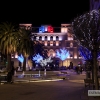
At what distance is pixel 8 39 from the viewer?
47.8m

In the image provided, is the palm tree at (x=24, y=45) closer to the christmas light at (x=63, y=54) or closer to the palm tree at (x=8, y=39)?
the palm tree at (x=8, y=39)

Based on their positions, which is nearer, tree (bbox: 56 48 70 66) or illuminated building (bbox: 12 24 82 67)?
tree (bbox: 56 48 70 66)

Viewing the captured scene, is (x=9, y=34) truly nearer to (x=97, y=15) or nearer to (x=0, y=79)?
(x=0, y=79)

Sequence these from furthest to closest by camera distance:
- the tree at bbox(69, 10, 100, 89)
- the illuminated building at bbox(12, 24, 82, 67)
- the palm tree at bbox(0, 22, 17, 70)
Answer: the illuminated building at bbox(12, 24, 82, 67)
the palm tree at bbox(0, 22, 17, 70)
the tree at bbox(69, 10, 100, 89)

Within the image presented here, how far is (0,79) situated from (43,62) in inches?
2236

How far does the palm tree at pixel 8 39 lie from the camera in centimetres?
4766

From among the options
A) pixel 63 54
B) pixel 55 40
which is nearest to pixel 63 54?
pixel 63 54

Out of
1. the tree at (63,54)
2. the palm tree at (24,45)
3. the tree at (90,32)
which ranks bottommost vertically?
the tree at (90,32)

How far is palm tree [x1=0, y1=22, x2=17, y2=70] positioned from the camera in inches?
1876

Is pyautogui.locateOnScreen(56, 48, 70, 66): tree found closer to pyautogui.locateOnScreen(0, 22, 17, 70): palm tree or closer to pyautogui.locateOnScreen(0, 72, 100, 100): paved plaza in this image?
pyautogui.locateOnScreen(0, 22, 17, 70): palm tree

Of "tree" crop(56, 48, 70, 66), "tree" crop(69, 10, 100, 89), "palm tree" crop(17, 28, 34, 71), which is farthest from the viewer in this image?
"tree" crop(56, 48, 70, 66)

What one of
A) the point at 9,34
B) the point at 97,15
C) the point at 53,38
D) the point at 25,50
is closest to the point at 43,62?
the point at 25,50

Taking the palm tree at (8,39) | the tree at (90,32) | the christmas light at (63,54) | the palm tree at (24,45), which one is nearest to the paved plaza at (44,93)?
the tree at (90,32)

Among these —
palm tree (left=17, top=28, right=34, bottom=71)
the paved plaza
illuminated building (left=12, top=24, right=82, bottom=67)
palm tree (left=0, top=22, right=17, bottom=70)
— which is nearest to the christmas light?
illuminated building (left=12, top=24, right=82, bottom=67)
